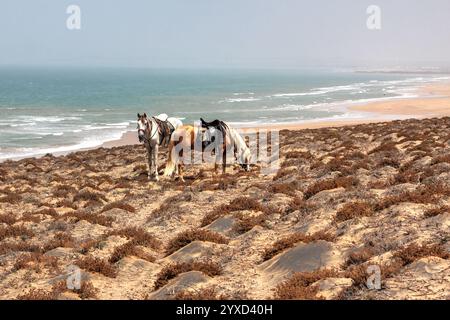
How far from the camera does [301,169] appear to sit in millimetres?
19766

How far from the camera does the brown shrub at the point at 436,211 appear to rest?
9920mm

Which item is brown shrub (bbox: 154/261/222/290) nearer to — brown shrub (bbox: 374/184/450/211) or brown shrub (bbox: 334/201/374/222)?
brown shrub (bbox: 334/201/374/222)

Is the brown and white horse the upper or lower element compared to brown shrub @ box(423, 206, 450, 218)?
upper

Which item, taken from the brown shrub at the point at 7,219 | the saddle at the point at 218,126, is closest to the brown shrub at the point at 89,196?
the brown shrub at the point at 7,219

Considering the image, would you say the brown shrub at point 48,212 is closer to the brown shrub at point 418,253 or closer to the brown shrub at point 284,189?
the brown shrub at point 284,189

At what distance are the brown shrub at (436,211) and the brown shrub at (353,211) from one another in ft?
4.37

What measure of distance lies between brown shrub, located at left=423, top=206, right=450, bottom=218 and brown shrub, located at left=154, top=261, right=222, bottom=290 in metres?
4.72

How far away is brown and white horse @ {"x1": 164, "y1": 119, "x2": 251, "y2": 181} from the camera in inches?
746

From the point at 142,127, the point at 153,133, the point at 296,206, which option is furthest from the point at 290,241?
the point at 153,133

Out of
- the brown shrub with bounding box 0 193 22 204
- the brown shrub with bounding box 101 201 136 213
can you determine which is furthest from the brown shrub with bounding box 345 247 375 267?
the brown shrub with bounding box 0 193 22 204

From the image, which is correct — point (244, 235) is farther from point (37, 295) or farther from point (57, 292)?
point (37, 295)

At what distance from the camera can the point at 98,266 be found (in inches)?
382
